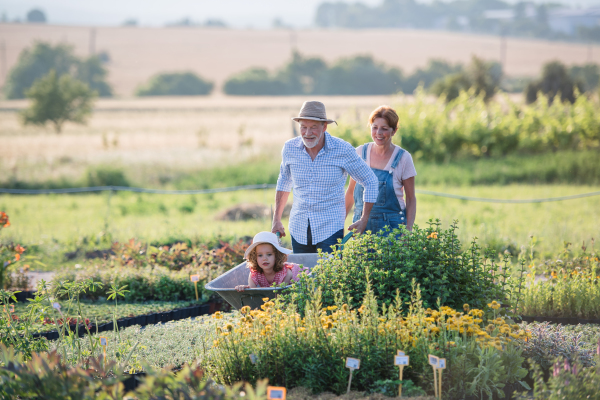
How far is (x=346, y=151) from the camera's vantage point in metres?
3.91

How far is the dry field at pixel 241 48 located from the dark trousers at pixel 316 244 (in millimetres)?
54195

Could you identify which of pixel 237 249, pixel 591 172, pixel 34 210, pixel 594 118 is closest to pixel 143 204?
pixel 34 210

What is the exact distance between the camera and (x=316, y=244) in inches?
162

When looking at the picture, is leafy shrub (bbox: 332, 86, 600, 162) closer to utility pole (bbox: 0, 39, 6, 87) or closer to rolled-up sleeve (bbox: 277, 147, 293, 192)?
rolled-up sleeve (bbox: 277, 147, 293, 192)

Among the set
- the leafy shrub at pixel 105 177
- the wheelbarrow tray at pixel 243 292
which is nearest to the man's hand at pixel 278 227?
the wheelbarrow tray at pixel 243 292

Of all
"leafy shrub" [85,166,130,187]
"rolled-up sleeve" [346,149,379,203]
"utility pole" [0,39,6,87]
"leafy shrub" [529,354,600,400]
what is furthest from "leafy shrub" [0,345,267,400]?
"utility pole" [0,39,6,87]

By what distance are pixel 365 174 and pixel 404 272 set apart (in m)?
0.88

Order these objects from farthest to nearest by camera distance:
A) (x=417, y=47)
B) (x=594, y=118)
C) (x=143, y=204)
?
(x=417, y=47)
(x=594, y=118)
(x=143, y=204)

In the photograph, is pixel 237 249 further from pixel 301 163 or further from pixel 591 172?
pixel 591 172

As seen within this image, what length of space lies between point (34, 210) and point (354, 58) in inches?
2034

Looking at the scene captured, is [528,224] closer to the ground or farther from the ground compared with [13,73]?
closer to the ground

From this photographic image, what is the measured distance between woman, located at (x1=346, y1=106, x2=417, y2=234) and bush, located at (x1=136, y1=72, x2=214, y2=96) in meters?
54.5

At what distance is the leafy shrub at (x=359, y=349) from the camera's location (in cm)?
278

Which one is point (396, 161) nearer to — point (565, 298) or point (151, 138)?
point (565, 298)
